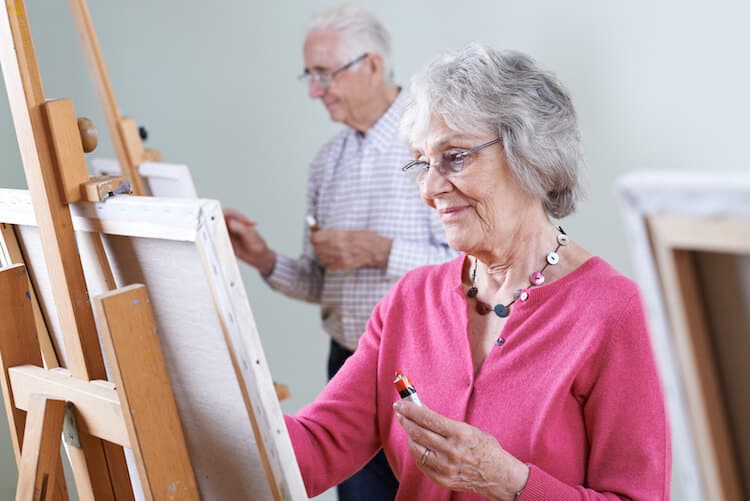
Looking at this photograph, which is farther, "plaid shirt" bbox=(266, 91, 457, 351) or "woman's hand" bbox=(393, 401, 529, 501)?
"plaid shirt" bbox=(266, 91, 457, 351)

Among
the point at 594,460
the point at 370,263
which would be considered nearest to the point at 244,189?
the point at 370,263

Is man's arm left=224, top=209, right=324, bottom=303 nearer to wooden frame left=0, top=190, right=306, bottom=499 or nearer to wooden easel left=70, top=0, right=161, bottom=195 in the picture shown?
wooden easel left=70, top=0, right=161, bottom=195

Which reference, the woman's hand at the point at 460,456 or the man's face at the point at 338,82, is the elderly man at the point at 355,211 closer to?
the man's face at the point at 338,82

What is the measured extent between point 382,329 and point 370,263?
0.78 metres

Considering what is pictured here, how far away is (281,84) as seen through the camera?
321 centimetres

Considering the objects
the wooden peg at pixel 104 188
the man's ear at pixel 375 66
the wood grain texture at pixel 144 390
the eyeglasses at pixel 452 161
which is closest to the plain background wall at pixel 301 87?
the eyeglasses at pixel 452 161

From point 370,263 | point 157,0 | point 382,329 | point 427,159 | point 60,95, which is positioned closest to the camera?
point 427,159

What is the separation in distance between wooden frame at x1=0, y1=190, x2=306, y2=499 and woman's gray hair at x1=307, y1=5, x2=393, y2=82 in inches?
51.8

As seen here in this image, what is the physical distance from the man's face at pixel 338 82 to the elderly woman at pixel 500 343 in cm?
97

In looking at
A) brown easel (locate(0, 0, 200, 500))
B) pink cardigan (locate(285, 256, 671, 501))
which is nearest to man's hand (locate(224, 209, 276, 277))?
pink cardigan (locate(285, 256, 671, 501))

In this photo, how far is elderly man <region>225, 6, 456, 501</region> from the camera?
2.30m

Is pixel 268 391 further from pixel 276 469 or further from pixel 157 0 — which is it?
pixel 157 0

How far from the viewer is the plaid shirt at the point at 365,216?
7.47 feet

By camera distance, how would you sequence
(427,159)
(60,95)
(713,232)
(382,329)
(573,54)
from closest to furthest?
(713,232) → (427,159) → (382,329) → (573,54) → (60,95)
